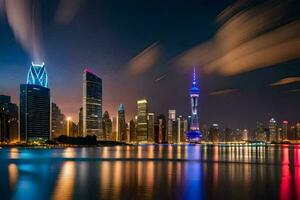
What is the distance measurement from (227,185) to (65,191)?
12646 millimetres

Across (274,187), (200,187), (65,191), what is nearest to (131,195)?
(65,191)

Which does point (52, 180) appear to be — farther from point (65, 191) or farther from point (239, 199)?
point (239, 199)

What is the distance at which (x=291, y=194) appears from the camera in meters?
29.0

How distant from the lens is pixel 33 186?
3438cm

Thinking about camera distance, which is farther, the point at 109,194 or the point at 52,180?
the point at 52,180

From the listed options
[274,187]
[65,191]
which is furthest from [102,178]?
[274,187]

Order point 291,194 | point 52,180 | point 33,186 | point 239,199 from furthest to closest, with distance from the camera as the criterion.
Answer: point 52,180
point 33,186
point 291,194
point 239,199

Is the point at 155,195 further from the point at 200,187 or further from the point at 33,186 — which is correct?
the point at 33,186

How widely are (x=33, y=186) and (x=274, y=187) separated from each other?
60.6 feet

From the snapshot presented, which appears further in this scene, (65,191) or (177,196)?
(65,191)

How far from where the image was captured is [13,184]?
36000mm

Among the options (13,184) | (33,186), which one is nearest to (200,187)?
(33,186)

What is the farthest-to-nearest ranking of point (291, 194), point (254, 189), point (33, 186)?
1. point (33, 186)
2. point (254, 189)
3. point (291, 194)

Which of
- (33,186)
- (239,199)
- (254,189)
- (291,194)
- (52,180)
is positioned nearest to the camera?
(239,199)
